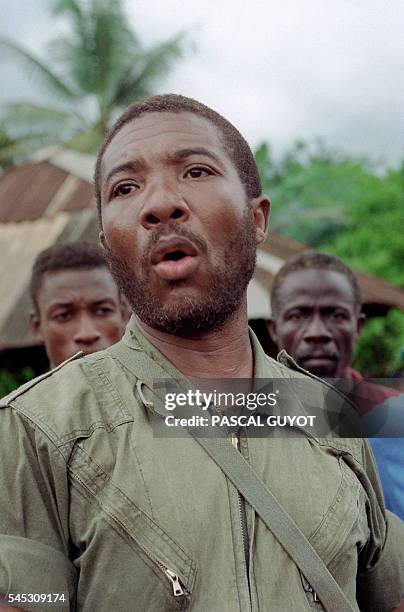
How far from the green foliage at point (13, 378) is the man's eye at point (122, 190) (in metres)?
8.09

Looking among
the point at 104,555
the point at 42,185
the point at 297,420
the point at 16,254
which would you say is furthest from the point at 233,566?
the point at 42,185

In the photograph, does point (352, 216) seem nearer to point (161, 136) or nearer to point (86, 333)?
point (86, 333)

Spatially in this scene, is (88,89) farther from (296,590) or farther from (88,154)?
(296,590)

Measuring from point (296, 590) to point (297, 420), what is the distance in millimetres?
368

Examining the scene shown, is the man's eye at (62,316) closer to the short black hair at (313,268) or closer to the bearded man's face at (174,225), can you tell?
the short black hair at (313,268)

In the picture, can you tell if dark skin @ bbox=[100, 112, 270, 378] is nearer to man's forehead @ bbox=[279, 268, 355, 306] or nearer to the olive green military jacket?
the olive green military jacket

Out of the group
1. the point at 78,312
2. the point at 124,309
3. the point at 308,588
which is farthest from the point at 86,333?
the point at 308,588

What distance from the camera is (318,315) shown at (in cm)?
358

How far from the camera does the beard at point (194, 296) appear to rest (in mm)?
1641

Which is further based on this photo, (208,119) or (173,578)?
(208,119)

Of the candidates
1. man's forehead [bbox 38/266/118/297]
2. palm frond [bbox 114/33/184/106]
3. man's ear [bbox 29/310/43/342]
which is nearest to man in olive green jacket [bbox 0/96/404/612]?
man's forehead [bbox 38/266/118/297]

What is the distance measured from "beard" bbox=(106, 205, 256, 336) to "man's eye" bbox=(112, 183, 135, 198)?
0.41 ft

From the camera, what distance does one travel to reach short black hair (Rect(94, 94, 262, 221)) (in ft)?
5.75

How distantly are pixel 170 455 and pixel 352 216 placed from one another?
17972mm
